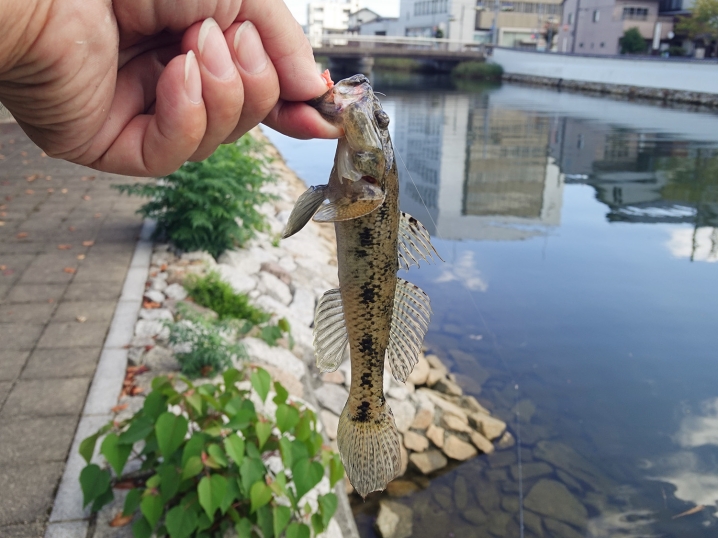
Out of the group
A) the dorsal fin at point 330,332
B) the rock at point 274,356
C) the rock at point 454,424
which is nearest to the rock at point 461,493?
the rock at point 454,424

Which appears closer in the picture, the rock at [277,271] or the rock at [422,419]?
the rock at [422,419]

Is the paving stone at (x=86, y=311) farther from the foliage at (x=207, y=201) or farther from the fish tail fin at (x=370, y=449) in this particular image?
the fish tail fin at (x=370, y=449)

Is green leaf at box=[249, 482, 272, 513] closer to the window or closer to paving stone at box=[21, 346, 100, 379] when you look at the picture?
paving stone at box=[21, 346, 100, 379]

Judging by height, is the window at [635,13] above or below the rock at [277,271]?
above

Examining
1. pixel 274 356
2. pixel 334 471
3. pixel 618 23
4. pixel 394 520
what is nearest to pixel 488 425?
pixel 394 520

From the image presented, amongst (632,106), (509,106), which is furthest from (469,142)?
(632,106)

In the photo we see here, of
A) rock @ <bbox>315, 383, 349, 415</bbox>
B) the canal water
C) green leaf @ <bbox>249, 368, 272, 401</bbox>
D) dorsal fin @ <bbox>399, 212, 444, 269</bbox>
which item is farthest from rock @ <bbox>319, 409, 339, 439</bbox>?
dorsal fin @ <bbox>399, 212, 444, 269</bbox>

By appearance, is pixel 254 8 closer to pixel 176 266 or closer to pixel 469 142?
pixel 176 266
